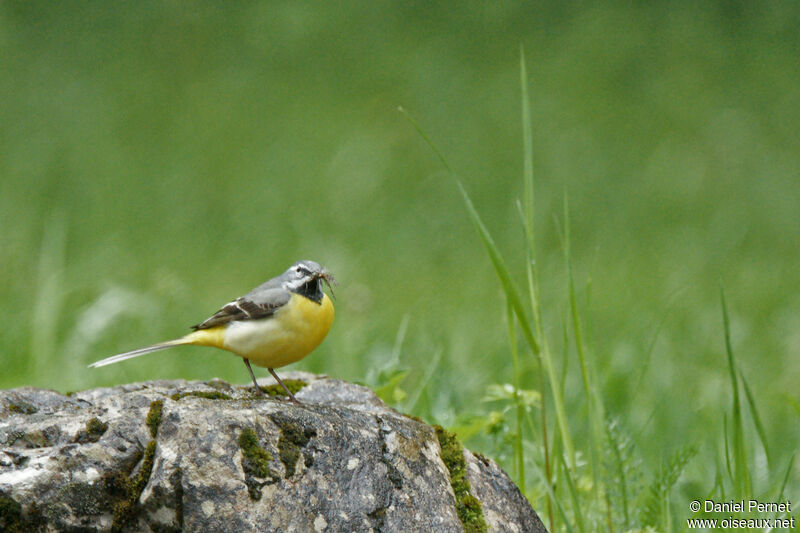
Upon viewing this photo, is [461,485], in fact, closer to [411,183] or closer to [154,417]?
[154,417]

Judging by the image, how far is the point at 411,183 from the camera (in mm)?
11156

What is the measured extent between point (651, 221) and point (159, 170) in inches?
212

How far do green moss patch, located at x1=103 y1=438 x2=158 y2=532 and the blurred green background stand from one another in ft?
7.55

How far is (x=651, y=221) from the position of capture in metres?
10.8

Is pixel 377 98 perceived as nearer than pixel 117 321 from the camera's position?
No

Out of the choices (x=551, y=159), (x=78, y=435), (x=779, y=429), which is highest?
(x=551, y=159)

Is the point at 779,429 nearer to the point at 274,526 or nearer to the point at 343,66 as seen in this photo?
the point at 274,526

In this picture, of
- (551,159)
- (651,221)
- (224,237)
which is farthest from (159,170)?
(651,221)

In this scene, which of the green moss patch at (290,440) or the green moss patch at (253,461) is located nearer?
the green moss patch at (253,461)

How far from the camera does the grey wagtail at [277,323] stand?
3.86 meters

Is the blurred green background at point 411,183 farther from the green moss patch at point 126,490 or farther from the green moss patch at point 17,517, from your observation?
the green moss patch at point 17,517

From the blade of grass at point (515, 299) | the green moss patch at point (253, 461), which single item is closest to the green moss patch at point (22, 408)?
the green moss patch at point (253, 461)

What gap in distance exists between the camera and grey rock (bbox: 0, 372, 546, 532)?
275 cm

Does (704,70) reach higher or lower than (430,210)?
higher
